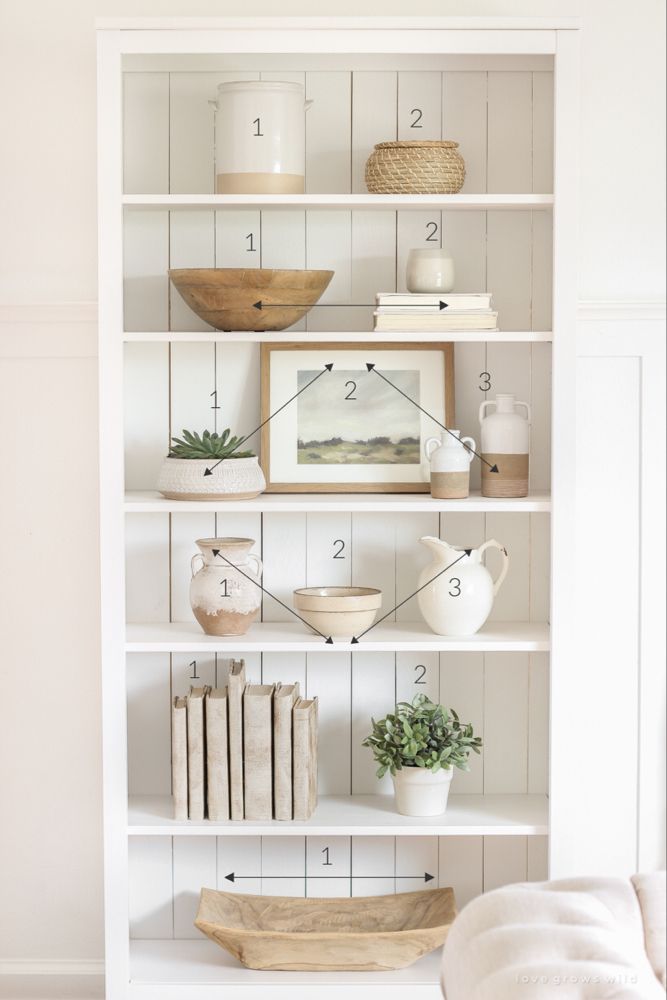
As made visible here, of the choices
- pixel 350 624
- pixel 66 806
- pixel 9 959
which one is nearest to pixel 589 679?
pixel 350 624

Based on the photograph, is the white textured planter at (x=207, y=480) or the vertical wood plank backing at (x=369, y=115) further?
the vertical wood plank backing at (x=369, y=115)

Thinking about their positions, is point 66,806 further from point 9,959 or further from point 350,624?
point 350,624

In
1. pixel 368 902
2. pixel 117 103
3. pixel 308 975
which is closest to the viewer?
pixel 117 103

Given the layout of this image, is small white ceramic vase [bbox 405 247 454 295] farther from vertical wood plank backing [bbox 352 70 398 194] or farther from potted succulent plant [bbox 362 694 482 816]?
potted succulent plant [bbox 362 694 482 816]

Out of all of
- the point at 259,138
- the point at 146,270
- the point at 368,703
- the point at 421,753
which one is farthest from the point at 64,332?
the point at 421,753

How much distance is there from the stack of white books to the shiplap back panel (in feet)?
0.74

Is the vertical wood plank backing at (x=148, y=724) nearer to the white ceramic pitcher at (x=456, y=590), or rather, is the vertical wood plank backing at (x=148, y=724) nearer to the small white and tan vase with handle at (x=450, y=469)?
the white ceramic pitcher at (x=456, y=590)

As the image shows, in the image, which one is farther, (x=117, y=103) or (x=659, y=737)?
(x=659, y=737)

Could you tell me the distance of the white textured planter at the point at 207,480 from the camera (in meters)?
2.23

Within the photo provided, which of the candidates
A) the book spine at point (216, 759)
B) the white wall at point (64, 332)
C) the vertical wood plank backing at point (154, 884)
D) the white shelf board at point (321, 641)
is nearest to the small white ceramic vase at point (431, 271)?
the white wall at point (64, 332)

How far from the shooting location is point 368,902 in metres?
2.46

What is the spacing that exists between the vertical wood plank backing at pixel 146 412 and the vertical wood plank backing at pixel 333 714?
58 centimetres

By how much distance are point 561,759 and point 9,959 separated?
Answer: 1.37m

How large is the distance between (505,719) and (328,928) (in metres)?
0.61
